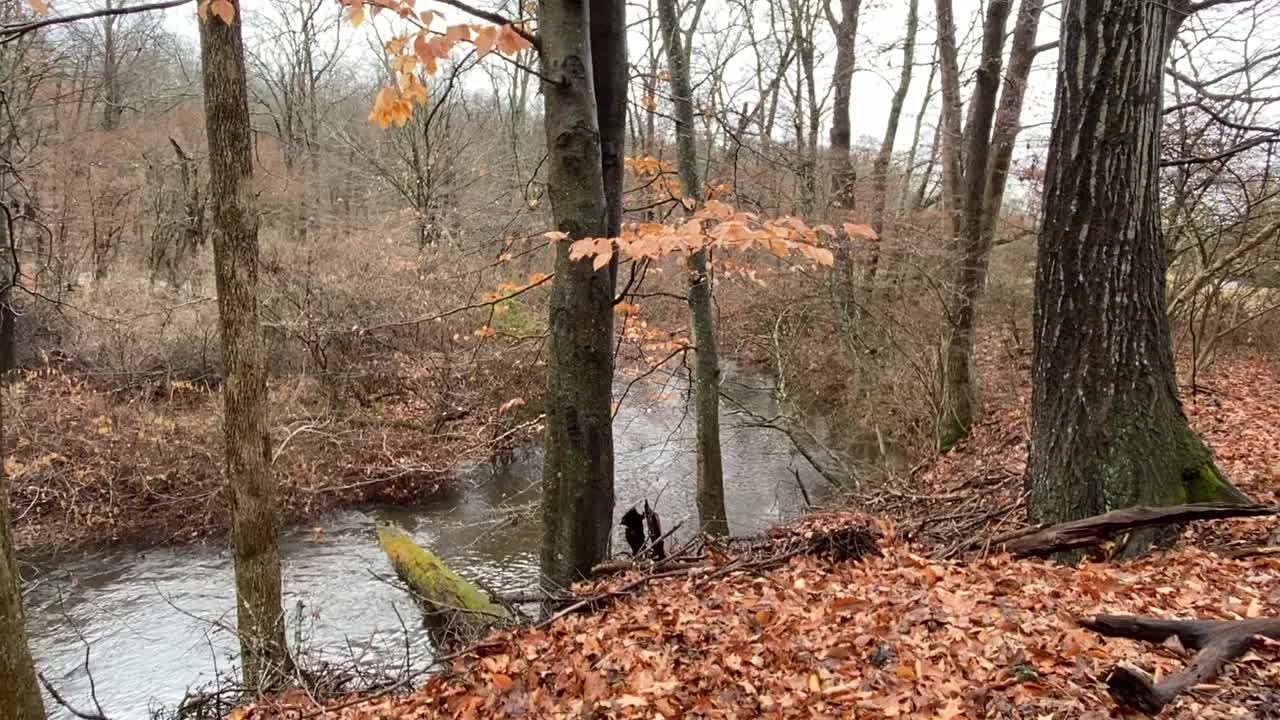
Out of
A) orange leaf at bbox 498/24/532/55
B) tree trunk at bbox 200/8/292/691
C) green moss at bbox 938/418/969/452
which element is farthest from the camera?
green moss at bbox 938/418/969/452

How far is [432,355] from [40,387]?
6.35 metres

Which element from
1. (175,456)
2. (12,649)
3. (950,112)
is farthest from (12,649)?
(950,112)

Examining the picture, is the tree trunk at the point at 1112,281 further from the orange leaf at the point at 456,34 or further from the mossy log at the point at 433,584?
the mossy log at the point at 433,584

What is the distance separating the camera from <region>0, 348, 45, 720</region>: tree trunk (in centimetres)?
457

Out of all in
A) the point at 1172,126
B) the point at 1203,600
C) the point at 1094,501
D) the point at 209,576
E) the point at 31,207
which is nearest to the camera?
the point at 1203,600

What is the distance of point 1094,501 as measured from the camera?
4.24 meters

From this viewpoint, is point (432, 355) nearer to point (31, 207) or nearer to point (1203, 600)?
point (31, 207)

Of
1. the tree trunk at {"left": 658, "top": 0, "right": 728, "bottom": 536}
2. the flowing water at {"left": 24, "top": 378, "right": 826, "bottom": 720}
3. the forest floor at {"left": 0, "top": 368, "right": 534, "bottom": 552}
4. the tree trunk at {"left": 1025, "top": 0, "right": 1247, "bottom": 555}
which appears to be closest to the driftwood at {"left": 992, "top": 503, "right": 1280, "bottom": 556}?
the tree trunk at {"left": 1025, "top": 0, "right": 1247, "bottom": 555}

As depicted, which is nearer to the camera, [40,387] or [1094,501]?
[1094,501]

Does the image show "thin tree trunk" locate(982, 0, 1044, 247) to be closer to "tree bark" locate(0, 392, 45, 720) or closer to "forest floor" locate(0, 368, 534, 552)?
"forest floor" locate(0, 368, 534, 552)

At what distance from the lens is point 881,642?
10.6 ft

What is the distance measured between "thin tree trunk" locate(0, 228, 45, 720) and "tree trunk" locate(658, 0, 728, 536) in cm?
615

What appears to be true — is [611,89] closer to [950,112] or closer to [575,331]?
[575,331]

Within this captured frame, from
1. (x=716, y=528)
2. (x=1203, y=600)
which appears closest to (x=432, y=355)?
(x=716, y=528)
